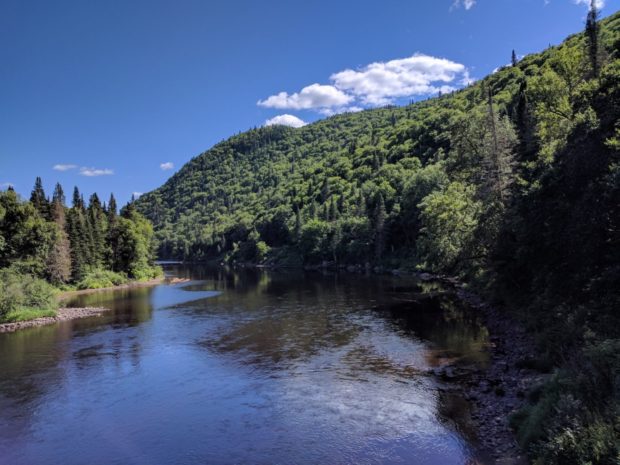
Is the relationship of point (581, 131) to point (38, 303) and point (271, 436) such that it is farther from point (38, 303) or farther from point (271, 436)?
point (38, 303)

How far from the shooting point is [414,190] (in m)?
108

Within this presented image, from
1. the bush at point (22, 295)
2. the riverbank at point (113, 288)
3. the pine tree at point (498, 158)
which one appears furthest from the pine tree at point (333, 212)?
the bush at point (22, 295)

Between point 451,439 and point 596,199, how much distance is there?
492 inches

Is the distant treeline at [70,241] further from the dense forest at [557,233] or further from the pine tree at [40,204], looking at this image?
the dense forest at [557,233]

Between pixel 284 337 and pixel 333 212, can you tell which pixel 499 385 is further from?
pixel 333 212

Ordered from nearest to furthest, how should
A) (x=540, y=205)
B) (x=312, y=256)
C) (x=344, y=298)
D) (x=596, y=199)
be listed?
(x=596, y=199) < (x=540, y=205) < (x=344, y=298) < (x=312, y=256)

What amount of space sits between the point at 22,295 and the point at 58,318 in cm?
480

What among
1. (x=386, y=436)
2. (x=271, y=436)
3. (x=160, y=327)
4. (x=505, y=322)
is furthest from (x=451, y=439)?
(x=160, y=327)

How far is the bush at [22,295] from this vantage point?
48.4 m

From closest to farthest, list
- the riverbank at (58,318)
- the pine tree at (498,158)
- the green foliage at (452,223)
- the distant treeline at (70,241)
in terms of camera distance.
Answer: the pine tree at (498,158)
the riverbank at (58,318)
the green foliage at (452,223)
the distant treeline at (70,241)

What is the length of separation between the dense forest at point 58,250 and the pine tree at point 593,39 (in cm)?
6445

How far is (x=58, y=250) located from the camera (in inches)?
3046

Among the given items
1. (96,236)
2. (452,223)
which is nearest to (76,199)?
(96,236)

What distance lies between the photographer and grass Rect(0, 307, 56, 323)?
47562mm
